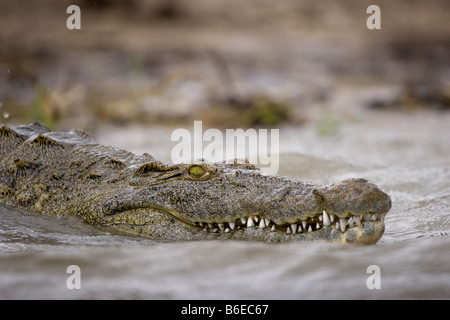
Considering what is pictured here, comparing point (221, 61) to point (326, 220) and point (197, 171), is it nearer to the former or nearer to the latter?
point (197, 171)

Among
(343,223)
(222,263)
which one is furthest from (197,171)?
(343,223)

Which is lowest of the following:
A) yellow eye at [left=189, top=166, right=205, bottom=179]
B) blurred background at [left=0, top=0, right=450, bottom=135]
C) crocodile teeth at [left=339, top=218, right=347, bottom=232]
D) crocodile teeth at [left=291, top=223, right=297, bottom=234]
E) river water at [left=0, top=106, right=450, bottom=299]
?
river water at [left=0, top=106, right=450, bottom=299]

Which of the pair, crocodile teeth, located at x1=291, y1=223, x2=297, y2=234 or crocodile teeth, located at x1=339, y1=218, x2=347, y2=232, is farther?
crocodile teeth, located at x1=291, y1=223, x2=297, y2=234

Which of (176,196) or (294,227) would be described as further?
(176,196)

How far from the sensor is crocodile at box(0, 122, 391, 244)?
145 inches

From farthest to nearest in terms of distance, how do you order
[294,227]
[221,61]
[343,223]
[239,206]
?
[221,61] → [239,206] → [294,227] → [343,223]

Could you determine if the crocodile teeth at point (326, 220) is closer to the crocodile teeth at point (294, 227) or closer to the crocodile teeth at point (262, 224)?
the crocodile teeth at point (294, 227)

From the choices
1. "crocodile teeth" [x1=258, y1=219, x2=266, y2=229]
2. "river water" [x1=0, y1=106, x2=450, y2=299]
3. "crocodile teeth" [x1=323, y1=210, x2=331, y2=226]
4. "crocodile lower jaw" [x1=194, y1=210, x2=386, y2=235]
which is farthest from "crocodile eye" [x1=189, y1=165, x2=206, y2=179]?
"crocodile teeth" [x1=323, y1=210, x2=331, y2=226]

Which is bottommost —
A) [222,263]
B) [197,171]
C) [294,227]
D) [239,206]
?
[222,263]

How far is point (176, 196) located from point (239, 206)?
51 centimetres

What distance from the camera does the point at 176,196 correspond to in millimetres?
4184

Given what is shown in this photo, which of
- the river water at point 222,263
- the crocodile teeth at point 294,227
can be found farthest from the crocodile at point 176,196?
the river water at point 222,263

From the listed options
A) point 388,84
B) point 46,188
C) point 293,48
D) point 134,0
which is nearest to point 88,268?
point 46,188

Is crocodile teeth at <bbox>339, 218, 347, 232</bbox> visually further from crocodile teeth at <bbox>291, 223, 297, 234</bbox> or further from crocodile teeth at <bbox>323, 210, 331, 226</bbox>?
crocodile teeth at <bbox>291, 223, 297, 234</bbox>
